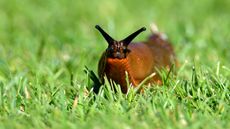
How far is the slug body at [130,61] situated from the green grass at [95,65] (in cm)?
18

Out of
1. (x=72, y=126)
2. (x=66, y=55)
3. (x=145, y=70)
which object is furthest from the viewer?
(x=66, y=55)

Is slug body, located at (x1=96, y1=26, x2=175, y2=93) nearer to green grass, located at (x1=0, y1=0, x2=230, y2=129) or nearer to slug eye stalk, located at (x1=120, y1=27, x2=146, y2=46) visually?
slug eye stalk, located at (x1=120, y1=27, x2=146, y2=46)

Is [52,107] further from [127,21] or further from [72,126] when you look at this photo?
[127,21]

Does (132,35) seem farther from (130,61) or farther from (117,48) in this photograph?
(130,61)

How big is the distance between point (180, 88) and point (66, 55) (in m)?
1.78

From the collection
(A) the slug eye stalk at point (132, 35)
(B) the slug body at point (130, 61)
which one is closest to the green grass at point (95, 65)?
(B) the slug body at point (130, 61)

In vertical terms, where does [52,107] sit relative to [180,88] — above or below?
above

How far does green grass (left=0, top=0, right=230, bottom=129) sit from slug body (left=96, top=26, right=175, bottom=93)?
18 centimetres

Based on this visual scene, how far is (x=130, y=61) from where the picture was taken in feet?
13.3

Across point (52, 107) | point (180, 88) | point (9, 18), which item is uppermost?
point (9, 18)

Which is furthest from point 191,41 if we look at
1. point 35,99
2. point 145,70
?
point 35,99

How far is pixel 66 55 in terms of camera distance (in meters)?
5.27

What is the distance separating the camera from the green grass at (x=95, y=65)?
322cm

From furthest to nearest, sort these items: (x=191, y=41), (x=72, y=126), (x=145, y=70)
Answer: (x=191, y=41)
(x=145, y=70)
(x=72, y=126)
